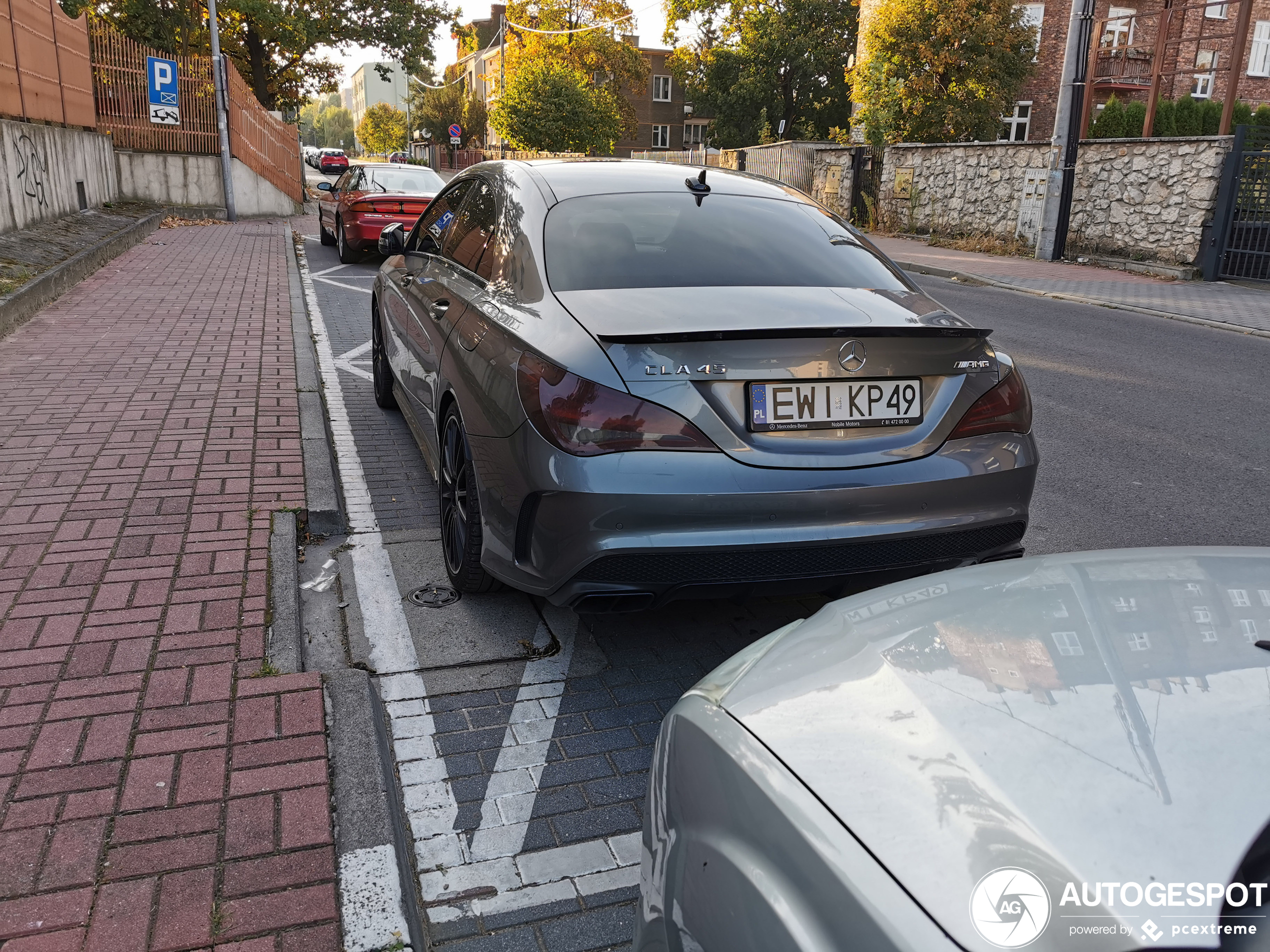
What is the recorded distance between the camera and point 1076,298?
13688 millimetres

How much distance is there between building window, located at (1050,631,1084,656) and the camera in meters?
1.55

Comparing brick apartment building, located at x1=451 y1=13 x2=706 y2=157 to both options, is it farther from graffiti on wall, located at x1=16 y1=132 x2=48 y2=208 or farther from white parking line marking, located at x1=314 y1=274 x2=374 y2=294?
white parking line marking, located at x1=314 y1=274 x2=374 y2=294

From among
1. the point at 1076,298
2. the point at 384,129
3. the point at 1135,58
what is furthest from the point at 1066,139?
the point at 384,129

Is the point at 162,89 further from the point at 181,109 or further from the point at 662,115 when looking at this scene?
the point at 662,115

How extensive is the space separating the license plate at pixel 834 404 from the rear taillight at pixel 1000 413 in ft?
0.63

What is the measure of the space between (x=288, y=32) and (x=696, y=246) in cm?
3327

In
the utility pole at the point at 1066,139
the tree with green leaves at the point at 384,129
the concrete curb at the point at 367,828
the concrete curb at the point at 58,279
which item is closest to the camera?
the concrete curb at the point at 367,828

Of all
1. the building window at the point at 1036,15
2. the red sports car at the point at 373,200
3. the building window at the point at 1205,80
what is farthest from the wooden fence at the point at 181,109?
the building window at the point at 1205,80

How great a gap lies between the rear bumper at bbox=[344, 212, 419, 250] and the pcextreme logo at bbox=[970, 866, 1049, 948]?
1464 cm

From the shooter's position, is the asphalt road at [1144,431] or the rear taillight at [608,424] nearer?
the rear taillight at [608,424]

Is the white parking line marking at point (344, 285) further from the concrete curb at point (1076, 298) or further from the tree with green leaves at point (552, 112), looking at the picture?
the tree with green leaves at point (552, 112)

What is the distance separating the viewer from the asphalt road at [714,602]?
262cm

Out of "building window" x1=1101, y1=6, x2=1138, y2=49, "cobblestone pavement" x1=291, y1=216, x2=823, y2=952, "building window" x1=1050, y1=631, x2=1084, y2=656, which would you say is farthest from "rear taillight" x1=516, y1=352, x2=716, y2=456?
"building window" x1=1101, y1=6, x2=1138, y2=49

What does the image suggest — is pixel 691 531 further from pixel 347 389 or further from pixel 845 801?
pixel 347 389
